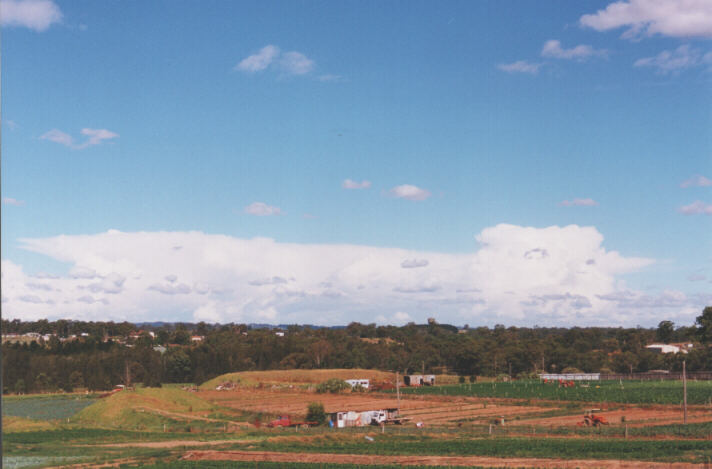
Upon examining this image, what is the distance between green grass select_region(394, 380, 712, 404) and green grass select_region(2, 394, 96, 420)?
47.2 metres

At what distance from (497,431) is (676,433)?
1328 centimetres

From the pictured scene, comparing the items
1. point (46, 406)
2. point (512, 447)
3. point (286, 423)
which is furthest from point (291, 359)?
point (512, 447)

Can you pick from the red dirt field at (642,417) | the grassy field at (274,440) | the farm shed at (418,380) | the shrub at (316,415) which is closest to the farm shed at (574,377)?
the farm shed at (418,380)

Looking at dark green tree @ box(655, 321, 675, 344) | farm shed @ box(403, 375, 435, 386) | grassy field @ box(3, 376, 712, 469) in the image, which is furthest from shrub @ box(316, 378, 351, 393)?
dark green tree @ box(655, 321, 675, 344)

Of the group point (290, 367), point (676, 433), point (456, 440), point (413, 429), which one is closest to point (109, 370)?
point (290, 367)

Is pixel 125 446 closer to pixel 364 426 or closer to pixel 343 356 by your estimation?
pixel 364 426

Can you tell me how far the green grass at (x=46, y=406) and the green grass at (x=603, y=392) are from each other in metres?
47.2

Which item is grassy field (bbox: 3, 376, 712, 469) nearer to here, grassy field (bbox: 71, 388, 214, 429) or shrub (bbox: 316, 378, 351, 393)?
grassy field (bbox: 71, 388, 214, 429)

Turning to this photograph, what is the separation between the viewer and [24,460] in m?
44.2

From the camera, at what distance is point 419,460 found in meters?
40.0

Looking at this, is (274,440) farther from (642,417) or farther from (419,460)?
(642,417)

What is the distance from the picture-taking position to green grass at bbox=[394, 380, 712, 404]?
270 feet

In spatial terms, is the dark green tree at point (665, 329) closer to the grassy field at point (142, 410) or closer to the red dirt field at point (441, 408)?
the red dirt field at point (441, 408)

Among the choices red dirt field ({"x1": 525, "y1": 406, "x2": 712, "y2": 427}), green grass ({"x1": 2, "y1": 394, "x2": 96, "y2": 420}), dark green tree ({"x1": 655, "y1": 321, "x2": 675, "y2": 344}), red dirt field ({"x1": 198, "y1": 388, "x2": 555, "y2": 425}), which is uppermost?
dark green tree ({"x1": 655, "y1": 321, "x2": 675, "y2": 344})
